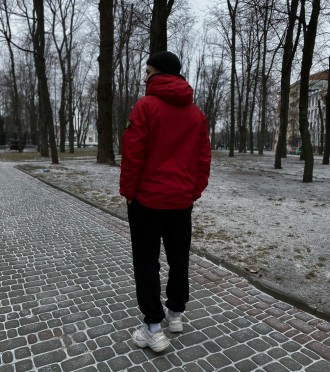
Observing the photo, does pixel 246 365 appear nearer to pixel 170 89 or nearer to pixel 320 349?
pixel 320 349

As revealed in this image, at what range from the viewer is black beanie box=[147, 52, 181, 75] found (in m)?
2.68

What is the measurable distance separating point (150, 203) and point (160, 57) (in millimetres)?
1086

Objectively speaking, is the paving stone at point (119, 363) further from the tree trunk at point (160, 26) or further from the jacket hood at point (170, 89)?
the tree trunk at point (160, 26)

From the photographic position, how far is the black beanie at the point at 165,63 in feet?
8.78

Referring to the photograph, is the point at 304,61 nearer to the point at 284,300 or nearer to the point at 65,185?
the point at 65,185

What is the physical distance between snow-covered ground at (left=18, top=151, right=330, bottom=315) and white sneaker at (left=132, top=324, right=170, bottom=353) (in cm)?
160

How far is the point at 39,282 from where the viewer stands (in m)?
4.06

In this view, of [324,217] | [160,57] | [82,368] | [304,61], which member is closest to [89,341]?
[82,368]

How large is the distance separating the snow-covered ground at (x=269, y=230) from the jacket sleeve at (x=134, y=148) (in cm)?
225

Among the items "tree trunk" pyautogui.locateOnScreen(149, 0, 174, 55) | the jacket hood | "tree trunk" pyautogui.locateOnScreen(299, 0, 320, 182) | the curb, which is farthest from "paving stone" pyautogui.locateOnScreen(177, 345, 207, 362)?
"tree trunk" pyautogui.locateOnScreen(299, 0, 320, 182)

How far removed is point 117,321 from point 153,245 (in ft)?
3.17

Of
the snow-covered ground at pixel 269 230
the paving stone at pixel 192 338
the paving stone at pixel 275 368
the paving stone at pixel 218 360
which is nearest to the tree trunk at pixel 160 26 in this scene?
the snow-covered ground at pixel 269 230

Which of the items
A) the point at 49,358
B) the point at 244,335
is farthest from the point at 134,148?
the point at 244,335

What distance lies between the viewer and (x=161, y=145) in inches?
103
